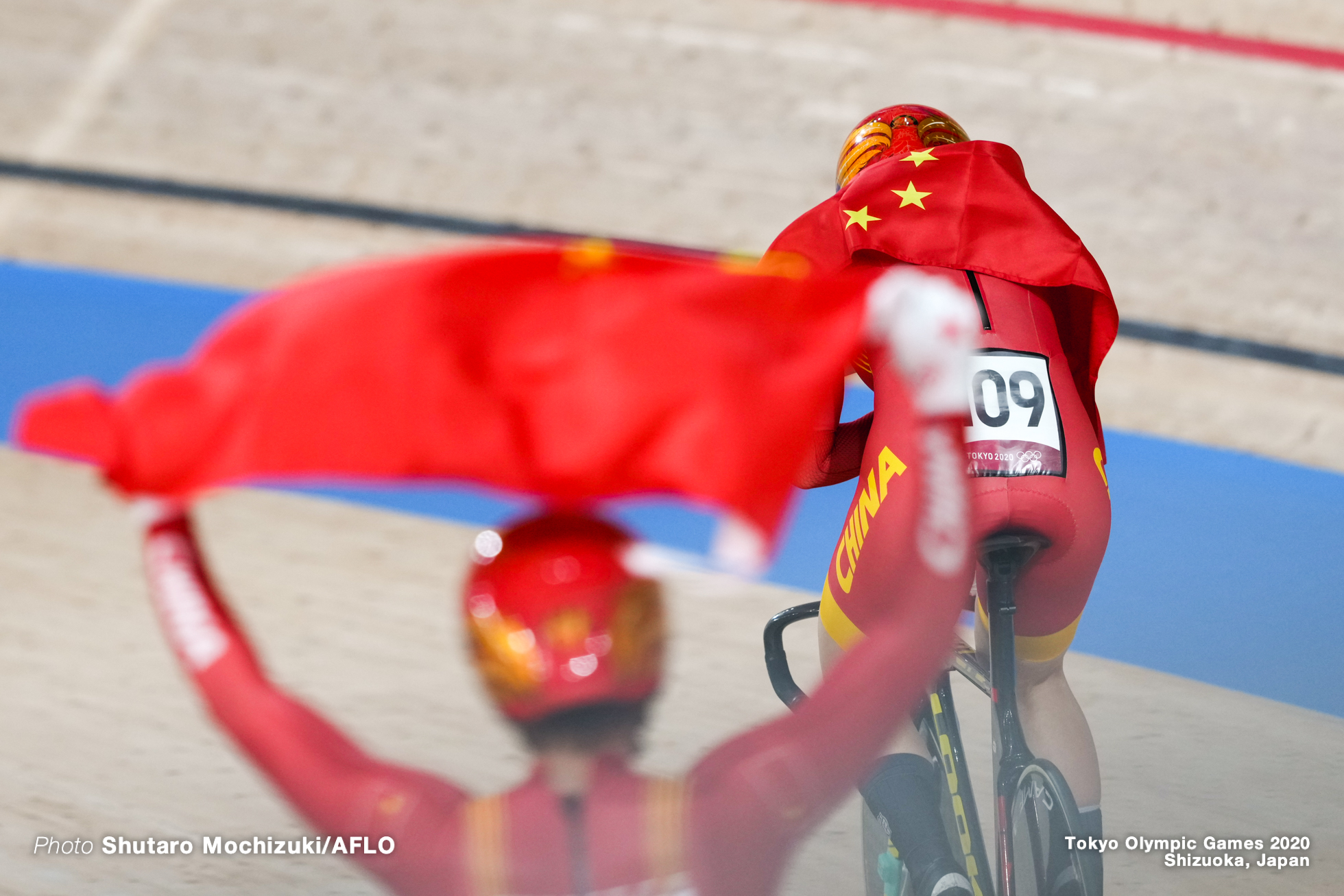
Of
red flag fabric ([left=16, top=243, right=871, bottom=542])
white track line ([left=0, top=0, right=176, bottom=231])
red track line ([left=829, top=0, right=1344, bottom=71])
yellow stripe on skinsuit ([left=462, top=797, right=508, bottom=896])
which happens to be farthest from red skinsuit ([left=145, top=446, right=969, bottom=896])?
white track line ([left=0, top=0, right=176, bottom=231])

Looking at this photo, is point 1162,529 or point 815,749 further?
point 1162,529

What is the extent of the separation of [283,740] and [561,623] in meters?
0.28

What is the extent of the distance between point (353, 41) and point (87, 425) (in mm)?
7261

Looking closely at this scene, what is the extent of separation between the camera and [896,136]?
8.39 ft

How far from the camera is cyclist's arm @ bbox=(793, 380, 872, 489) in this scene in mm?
2322

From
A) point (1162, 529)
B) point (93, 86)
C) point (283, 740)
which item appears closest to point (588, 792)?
point (283, 740)

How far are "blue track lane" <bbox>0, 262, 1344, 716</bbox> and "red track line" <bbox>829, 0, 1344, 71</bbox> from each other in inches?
106

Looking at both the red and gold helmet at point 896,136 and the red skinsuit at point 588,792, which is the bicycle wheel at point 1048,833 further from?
the red and gold helmet at point 896,136

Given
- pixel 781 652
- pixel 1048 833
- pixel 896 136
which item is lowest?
pixel 1048 833

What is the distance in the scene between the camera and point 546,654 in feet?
3.67

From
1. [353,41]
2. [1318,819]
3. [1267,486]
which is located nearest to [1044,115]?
[1267,486]

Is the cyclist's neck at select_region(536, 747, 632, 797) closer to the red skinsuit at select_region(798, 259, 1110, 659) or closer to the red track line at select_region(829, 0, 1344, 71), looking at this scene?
the red skinsuit at select_region(798, 259, 1110, 659)

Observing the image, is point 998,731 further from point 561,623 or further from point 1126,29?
point 1126,29

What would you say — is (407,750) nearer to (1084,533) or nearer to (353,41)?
(1084,533)
